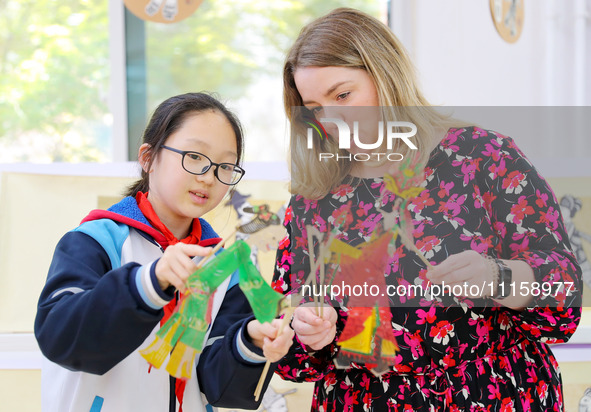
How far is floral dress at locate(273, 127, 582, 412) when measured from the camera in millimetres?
859

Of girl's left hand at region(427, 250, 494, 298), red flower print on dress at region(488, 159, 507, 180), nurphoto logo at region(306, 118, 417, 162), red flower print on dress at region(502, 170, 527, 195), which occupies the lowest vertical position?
girl's left hand at region(427, 250, 494, 298)

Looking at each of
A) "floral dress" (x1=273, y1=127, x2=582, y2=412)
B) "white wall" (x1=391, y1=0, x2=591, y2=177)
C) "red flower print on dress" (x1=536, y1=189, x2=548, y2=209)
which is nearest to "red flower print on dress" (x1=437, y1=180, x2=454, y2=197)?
"floral dress" (x1=273, y1=127, x2=582, y2=412)

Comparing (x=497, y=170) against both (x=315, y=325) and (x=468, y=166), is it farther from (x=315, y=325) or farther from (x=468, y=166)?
(x=315, y=325)

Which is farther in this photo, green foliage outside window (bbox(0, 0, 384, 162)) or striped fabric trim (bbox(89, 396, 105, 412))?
green foliage outside window (bbox(0, 0, 384, 162))

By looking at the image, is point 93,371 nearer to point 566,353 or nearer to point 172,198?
point 172,198

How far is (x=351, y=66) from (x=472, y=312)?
43 centimetres

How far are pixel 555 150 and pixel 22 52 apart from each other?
2278mm

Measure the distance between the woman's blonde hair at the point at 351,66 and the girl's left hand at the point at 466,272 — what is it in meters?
0.22

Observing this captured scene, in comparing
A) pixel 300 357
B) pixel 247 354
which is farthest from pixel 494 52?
pixel 247 354

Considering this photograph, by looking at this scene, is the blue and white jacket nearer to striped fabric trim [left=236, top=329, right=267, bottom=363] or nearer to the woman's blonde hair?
striped fabric trim [left=236, top=329, right=267, bottom=363]

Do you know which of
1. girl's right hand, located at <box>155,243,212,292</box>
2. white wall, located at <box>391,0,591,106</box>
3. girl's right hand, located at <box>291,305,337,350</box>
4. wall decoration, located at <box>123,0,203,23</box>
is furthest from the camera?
white wall, located at <box>391,0,591,106</box>

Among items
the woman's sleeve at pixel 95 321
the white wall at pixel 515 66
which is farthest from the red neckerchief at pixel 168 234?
the white wall at pixel 515 66

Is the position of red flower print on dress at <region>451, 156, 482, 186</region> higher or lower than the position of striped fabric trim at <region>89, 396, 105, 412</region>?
higher

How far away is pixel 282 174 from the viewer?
1687 mm
